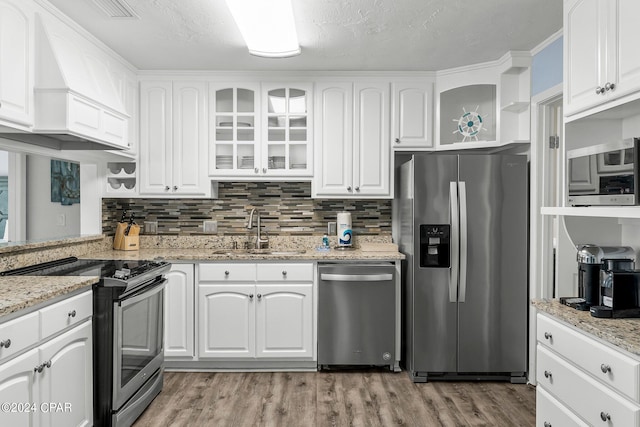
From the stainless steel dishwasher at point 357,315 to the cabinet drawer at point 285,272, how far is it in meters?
0.12

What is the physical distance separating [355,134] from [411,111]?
0.49 meters

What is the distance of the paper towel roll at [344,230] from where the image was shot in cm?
388

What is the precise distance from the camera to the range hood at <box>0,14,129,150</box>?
8.01 ft

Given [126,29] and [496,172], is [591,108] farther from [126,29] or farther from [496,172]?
[126,29]

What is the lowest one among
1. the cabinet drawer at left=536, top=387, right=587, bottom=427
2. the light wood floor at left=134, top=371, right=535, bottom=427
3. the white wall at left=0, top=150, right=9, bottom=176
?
the light wood floor at left=134, top=371, right=535, bottom=427

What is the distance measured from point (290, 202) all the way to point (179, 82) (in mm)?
1346

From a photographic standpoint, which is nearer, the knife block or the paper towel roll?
the knife block

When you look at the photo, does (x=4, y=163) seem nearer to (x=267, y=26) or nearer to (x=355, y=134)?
(x=267, y=26)

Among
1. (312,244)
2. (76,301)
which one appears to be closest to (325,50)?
(312,244)

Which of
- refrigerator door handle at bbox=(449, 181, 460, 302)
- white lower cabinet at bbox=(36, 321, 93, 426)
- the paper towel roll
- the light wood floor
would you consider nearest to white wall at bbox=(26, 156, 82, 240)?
white lower cabinet at bbox=(36, 321, 93, 426)

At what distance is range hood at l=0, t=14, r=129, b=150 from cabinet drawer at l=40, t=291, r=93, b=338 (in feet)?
2.97

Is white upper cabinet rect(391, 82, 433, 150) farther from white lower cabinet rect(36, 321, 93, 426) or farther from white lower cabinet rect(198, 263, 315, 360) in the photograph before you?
white lower cabinet rect(36, 321, 93, 426)

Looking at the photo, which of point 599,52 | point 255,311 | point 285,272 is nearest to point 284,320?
point 255,311

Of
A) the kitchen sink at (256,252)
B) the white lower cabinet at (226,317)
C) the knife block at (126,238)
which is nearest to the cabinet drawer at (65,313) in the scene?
the white lower cabinet at (226,317)
